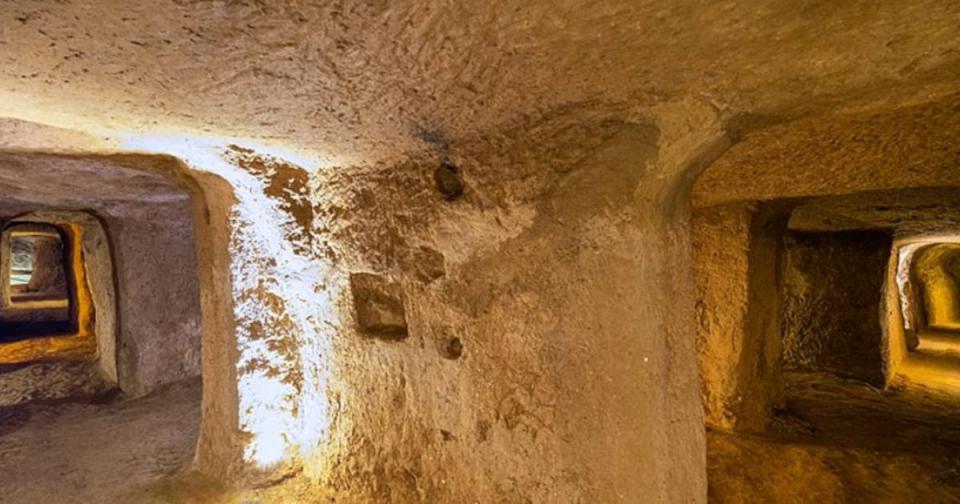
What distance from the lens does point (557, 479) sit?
124 centimetres

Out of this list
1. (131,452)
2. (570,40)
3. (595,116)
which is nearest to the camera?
(570,40)

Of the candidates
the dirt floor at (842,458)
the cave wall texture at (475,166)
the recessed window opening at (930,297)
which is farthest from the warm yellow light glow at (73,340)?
the recessed window opening at (930,297)

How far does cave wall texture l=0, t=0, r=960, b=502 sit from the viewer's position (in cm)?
82

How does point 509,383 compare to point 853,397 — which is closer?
point 509,383

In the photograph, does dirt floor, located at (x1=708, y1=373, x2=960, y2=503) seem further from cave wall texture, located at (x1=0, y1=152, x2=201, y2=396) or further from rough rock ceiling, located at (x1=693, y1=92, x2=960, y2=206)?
cave wall texture, located at (x1=0, y1=152, x2=201, y2=396)

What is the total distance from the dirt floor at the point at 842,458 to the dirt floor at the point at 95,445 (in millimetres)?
2827

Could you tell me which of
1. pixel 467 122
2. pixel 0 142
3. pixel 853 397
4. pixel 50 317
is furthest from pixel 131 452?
pixel 50 317

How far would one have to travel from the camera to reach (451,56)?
921 mm

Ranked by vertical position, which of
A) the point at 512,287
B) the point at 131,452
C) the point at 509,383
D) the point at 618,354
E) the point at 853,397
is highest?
the point at 512,287

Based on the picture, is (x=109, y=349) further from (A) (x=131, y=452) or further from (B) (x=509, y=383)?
(B) (x=509, y=383)

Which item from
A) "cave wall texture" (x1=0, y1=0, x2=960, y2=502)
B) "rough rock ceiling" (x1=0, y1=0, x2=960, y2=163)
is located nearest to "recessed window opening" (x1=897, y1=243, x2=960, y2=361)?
"cave wall texture" (x1=0, y1=0, x2=960, y2=502)

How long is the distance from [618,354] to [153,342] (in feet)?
13.9

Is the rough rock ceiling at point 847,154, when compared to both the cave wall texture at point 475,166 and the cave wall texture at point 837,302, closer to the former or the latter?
the cave wall texture at point 475,166

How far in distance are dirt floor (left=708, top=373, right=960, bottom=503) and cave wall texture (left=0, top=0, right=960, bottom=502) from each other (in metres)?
1.47
